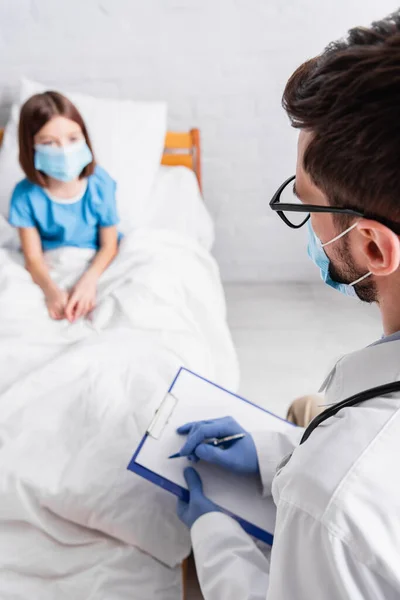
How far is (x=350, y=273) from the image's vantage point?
0.73m

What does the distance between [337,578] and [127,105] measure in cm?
174

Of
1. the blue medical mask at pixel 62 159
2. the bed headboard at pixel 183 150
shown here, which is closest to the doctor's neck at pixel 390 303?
the blue medical mask at pixel 62 159

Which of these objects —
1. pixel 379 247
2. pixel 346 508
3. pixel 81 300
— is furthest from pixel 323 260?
pixel 81 300

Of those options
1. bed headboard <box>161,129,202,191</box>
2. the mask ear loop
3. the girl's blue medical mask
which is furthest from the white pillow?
the mask ear loop

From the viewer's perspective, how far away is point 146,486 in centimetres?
101

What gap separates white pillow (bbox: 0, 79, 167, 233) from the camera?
1888 mm

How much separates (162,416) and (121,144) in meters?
1.16

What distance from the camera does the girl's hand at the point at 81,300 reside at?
1.42m

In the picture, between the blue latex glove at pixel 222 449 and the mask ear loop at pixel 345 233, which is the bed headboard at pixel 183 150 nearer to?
the blue latex glove at pixel 222 449

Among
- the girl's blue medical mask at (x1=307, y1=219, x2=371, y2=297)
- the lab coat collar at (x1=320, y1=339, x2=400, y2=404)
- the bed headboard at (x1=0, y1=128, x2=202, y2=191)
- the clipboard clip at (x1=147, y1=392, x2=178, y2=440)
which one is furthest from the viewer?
the bed headboard at (x1=0, y1=128, x2=202, y2=191)

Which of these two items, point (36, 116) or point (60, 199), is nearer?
point (36, 116)

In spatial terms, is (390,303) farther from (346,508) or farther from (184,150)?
(184,150)

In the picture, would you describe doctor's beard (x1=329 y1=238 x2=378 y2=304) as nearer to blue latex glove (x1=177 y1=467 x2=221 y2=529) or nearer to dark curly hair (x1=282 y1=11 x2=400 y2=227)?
dark curly hair (x1=282 y1=11 x2=400 y2=227)

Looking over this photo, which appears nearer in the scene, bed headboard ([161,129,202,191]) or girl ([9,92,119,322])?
girl ([9,92,119,322])
